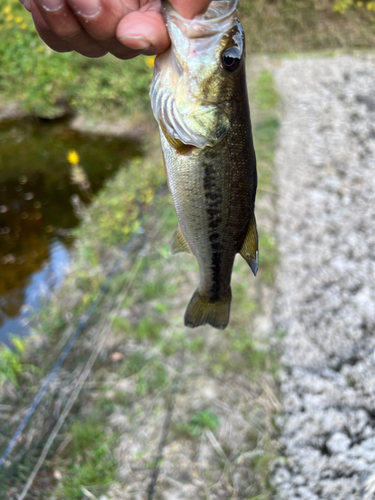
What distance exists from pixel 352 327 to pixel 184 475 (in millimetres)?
2054

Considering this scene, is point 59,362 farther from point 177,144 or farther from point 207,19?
point 207,19

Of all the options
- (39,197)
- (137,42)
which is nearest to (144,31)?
(137,42)

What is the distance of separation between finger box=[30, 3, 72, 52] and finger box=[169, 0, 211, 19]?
0.46 meters

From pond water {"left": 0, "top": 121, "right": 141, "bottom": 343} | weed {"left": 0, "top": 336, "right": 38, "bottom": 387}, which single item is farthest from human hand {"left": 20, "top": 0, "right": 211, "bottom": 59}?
pond water {"left": 0, "top": 121, "right": 141, "bottom": 343}

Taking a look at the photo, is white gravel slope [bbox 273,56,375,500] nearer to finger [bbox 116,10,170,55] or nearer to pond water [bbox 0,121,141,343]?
finger [bbox 116,10,170,55]

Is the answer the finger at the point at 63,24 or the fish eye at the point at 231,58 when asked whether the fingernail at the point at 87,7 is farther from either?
the fish eye at the point at 231,58

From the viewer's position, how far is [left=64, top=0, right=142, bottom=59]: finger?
1129 millimetres

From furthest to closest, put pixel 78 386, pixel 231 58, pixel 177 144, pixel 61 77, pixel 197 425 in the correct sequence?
pixel 61 77
pixel 78 386
pixel 197 425
pixel 177 144
pixel 231 58

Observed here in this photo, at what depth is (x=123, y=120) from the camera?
30.4ft

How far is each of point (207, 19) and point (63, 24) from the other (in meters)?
0.48

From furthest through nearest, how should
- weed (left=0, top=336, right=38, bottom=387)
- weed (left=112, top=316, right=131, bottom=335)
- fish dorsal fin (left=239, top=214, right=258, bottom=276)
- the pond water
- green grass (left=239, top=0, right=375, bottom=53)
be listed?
green grass (left=239, top=0, right=375, bottom=53)
the pond water
weed (left=112, top=316, right=131, bottom=335)
weed (left=0, top=336, right=38, bottom=387)
fish dorsal fin (left=239, top=214, right=258, bottom=276)

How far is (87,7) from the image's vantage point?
3.71 ft

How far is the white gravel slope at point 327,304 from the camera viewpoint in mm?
2555

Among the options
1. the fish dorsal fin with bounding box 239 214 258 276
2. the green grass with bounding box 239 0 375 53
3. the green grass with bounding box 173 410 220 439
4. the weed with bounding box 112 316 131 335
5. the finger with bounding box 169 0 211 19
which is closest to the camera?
the finger with bounding box 169 0 211 19
